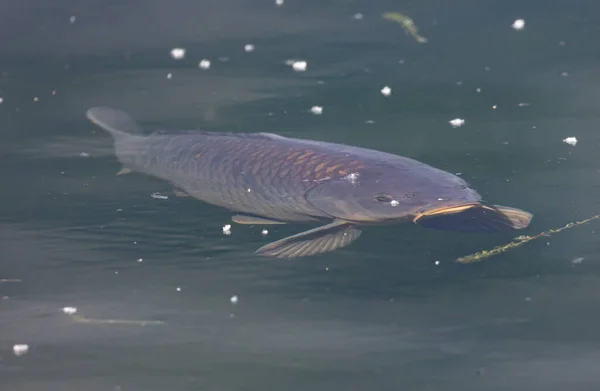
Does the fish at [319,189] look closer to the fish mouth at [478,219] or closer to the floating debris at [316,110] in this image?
the fish mouth at [478,219]

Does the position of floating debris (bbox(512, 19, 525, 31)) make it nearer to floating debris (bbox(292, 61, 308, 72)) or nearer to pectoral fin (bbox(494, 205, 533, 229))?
floating debris (bbox(292, 61, 308, 72))

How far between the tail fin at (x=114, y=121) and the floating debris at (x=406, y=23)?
1.57 metres

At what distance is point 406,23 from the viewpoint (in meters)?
4.21

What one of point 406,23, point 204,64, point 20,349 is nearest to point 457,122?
point 406,23

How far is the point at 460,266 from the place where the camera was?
84.7 inches

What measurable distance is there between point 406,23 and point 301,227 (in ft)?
7.23

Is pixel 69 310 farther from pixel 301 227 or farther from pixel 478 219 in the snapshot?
pixel 478 219

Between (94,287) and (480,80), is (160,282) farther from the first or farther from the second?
(480,80)

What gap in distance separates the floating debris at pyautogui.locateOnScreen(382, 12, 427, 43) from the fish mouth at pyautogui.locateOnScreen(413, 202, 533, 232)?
6.11 feet

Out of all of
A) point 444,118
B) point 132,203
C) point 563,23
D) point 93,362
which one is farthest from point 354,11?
point 93,362

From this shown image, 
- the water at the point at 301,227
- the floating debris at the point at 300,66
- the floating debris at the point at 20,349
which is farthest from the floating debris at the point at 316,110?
the floating debris at the point at 20,349

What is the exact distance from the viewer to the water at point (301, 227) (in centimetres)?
185

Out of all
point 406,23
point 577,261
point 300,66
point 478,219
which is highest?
point 406,23

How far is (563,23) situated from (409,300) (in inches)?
102
